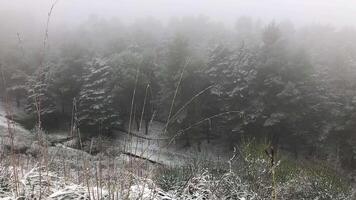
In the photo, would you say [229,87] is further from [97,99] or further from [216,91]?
[97,99]

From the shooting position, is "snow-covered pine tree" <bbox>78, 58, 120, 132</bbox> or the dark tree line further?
"snow-covered pine tree" <bbox>78, 58, 120, 132</bbox>

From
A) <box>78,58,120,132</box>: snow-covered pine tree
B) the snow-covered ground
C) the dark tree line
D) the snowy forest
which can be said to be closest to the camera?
the snow-covered ground

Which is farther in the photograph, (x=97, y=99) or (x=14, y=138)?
(x=97, y=99)

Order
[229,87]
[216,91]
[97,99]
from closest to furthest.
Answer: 1. [216,91]
2. [229,87]
3. [97,99]

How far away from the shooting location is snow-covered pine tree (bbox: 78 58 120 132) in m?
34.9

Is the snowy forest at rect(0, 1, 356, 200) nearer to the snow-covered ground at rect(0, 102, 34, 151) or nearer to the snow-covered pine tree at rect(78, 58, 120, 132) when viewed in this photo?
the snow-covered pine tree at rect(78, 58, 120, 132)

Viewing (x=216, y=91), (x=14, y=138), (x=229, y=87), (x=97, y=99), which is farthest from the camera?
(x=97, y=99)

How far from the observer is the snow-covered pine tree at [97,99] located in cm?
3488

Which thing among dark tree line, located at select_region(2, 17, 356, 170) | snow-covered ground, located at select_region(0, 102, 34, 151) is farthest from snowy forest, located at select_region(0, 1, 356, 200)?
snow-covered ground, located at select_region(0, 102, 34, 151)

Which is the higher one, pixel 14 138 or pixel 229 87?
pixel 229 87

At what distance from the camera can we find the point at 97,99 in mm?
35500

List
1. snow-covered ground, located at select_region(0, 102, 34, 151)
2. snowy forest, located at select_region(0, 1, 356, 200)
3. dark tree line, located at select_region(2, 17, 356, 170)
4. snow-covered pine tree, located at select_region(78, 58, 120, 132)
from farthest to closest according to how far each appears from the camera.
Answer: snow-covered pine tree, located at select_region(78, 58, 120, 132), dark tree line, located at select_region(2, 17, 356, 170), snowy forest, located at select_region(0, 1, 356, 200), snow-covered ground, located at select_region(0, 102, 34, 151)

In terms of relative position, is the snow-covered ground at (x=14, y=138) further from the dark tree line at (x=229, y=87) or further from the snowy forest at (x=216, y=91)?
the dark tree line at (x=229, y=87)

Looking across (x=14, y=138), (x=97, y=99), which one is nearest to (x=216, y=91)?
(x=97, y=99)
